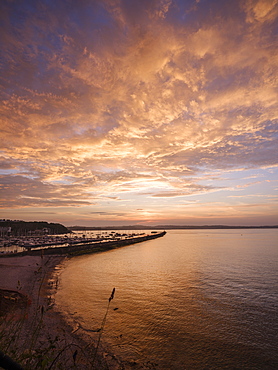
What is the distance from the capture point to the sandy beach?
227 inches

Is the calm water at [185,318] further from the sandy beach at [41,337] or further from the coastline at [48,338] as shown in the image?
the sandy beach at [41,337]

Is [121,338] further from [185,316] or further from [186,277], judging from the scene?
[186,277]

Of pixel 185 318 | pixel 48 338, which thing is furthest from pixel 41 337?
pixel 185 318

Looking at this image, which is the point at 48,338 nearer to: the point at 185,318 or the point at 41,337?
the point at 41,337

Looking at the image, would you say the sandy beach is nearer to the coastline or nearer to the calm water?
the coastline

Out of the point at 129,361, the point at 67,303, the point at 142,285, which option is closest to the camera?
the point at 129,361

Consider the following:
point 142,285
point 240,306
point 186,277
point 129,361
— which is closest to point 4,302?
point 129,361

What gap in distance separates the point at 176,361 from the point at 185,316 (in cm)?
611

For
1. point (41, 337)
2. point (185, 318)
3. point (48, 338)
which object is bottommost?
point (185, 318)

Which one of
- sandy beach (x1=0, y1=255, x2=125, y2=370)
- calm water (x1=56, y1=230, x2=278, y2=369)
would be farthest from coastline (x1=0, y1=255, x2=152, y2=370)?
calm water (x1=56, y1=230, x2=278, y2=369)

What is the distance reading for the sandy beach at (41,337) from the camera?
5772 millimetres

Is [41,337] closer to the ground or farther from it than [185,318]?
farther from it

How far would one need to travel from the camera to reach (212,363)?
10.6 meters

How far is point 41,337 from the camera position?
1148cm
